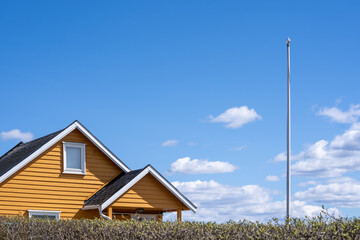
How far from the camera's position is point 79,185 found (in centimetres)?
2377

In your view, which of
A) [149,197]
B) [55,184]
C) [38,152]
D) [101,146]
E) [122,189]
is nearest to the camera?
[122,189]

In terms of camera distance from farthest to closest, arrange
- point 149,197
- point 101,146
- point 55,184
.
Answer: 1. point 101,146
2. point 55,184
3. point 149,197

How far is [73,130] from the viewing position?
78.3 ft

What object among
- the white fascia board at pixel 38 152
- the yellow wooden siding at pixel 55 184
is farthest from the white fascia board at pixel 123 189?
the white fascia board at pixel 38 152

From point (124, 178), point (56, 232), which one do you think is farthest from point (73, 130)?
point (56, 232)

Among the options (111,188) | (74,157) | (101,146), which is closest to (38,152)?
(74,157)

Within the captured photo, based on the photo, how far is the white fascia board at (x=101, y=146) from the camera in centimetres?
2381

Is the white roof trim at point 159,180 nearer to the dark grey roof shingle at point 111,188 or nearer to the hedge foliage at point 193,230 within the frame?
→ the dark grey roof shingle at point 111,188

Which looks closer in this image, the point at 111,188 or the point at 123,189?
the point at 123,189

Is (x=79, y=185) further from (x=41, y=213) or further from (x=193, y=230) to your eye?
(x=193, y=230)

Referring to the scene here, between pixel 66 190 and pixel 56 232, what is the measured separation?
10358 millimetres

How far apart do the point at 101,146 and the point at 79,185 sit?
2000mm

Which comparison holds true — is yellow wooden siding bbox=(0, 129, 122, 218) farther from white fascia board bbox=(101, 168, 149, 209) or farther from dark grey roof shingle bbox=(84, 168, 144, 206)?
white fascia board bbox=(101, 168, 149, 209)

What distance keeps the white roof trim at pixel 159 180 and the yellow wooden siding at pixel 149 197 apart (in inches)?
7.6
